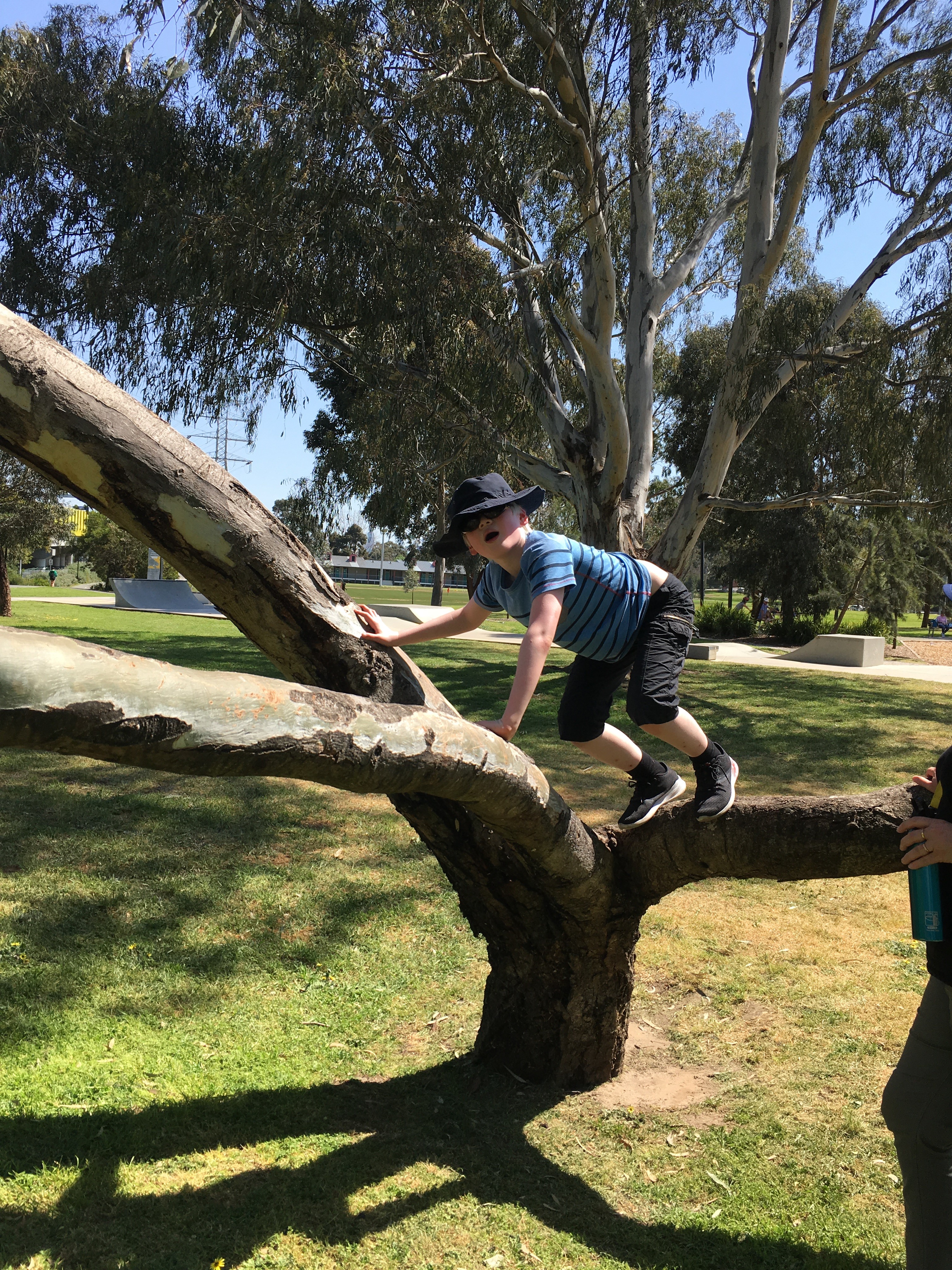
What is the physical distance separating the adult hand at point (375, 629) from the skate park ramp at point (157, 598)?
23717 mm

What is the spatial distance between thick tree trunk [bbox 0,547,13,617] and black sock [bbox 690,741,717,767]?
17201 millimetres

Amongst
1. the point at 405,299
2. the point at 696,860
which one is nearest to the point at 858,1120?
the point at 696,860

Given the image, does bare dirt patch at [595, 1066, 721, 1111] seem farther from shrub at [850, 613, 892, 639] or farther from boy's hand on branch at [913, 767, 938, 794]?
shrub at [850, 613, 892, 639]

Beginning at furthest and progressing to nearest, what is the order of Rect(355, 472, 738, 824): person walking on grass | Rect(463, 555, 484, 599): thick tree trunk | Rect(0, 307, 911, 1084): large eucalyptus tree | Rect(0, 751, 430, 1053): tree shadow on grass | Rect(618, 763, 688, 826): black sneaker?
Rect(463, 555, 484, 599): thick tree trunk
Rect(0, 751, 430, 1053): tree shadow on grass
Rect(618, 763, 688, 826): black sneaker
Rect(355, 472, 738, 824): person walking on grass
Rect(0, 307, 911, 1084): large eucalyptus tree

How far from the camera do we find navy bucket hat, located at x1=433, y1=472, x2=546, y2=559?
2.79 meters

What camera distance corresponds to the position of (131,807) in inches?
246

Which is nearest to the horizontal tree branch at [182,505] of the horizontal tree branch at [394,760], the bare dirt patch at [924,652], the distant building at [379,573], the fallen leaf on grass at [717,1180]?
the horizontal tree branch at [394,760]

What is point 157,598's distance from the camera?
27.3 metres

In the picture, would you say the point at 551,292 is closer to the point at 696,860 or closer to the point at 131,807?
the point at 131,807

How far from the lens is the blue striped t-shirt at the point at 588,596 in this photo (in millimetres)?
2916

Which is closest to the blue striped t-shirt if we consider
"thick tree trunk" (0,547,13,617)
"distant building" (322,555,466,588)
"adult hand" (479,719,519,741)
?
"adult hand" (479,719,519,741)

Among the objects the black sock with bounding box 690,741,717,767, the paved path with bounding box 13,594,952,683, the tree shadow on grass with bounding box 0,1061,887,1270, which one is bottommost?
the tree shadow on grass with bounding box 0,1061,887,1270

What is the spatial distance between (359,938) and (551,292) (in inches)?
355

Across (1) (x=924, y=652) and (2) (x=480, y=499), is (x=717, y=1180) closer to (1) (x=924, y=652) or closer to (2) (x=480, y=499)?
(2) (x=480, y=499)
